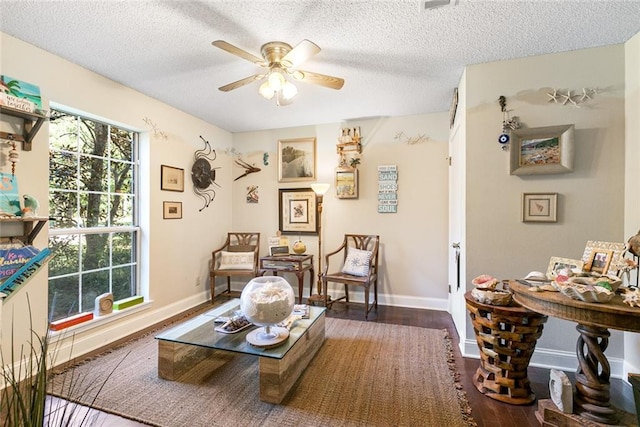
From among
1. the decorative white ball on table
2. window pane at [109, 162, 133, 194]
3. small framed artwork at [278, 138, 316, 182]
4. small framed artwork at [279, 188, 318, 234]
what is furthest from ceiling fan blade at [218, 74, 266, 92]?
small framed artwork at [279, 188, 318, 234]

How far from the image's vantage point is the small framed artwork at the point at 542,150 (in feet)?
7.48

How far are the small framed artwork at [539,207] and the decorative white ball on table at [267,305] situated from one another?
6.30 ft

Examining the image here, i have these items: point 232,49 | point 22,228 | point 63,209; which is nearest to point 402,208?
point 232,49

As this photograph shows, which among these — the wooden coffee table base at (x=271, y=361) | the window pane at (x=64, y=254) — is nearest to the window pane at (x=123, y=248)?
the window pane at (x=64, y=254)

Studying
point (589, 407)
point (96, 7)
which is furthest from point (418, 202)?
point (96, 7)

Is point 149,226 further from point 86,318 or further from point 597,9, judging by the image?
point 597,9

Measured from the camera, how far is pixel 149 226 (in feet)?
10.6

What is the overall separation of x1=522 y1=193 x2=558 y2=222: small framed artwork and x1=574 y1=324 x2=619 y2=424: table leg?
894 millimetres

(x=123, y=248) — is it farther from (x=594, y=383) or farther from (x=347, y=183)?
(x=594, y=383)

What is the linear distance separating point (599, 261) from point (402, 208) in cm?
213

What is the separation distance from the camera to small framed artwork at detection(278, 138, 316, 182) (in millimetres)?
4188

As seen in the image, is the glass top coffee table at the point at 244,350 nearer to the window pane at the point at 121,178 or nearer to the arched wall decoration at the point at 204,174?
the window pane at the point at 121,178

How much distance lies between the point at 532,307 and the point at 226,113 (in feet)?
11.5

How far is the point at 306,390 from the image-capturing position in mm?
2049
